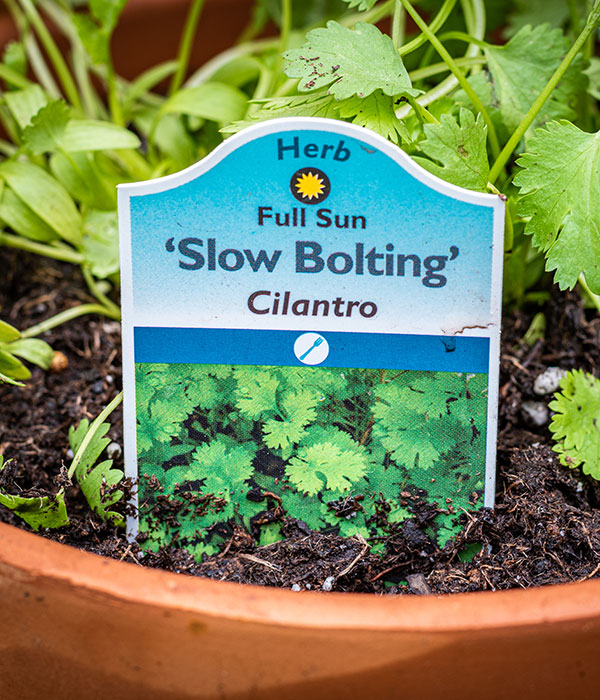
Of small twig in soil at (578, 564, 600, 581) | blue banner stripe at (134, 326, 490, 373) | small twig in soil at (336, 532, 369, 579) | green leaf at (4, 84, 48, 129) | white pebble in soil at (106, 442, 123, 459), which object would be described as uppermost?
green leaf at (4, 84, 48, 129)

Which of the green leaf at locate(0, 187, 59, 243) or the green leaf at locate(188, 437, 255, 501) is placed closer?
the green leaf at locate(188, 437, 255, 501)

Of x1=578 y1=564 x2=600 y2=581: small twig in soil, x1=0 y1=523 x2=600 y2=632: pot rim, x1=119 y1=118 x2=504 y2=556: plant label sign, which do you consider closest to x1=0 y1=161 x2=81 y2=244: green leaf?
x1=119 y1=118 x2=504 y2=556: plant label sign

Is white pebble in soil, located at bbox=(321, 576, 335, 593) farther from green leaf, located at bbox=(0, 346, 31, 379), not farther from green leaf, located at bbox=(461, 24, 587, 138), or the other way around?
green leaf, located at bbox=(461, 24, 587, 138)

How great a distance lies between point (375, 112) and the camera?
0.70 metres

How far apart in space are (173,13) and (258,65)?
467 mm

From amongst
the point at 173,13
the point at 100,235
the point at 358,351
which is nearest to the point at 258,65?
the point at 100,235

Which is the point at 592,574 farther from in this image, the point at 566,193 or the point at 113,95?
the point at 113,95

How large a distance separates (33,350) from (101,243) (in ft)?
0.62

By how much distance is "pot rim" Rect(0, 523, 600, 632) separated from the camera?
0.52 m

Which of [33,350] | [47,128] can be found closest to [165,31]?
[47,128]

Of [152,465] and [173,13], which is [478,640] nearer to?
[152,465]

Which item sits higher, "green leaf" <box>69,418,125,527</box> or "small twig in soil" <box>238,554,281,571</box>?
"green leaf" <box>69,418,125,527</box>

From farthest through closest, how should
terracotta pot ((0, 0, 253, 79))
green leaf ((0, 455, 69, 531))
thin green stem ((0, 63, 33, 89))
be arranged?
terracotta pot ((0, 0, 253, 79)) → thin green stem ((0, 63, 33, 89)) → green leaf ((0, 455, 69, 531))

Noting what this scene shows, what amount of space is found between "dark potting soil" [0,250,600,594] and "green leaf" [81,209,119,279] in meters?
0.14
